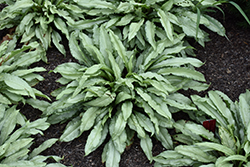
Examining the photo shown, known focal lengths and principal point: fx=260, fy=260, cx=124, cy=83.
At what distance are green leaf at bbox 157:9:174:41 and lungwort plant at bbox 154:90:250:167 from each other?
103 cm

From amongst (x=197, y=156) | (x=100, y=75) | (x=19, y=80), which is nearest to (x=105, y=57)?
(x=100, y=75)

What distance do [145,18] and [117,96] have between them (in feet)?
5.23

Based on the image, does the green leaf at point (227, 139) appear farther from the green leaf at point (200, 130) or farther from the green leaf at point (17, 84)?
the green leaf at point (17, 84)

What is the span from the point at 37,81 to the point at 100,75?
1.02 m

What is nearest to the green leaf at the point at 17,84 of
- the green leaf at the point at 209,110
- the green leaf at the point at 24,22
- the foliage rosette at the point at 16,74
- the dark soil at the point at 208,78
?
the foliage rosette at the point at 16,74

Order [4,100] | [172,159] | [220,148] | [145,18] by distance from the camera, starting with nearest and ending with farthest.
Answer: [220,148] → [172,159] → [4,100] → [145,18]

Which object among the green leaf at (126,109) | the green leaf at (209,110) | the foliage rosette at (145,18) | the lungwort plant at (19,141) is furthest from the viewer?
the foliage rosette at (145,18)

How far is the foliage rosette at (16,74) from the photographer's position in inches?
139

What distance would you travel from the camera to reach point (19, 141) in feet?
10.4

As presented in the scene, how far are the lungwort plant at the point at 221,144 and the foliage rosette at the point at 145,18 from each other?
1.24m

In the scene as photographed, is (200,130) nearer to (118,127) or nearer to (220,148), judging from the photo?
(220,148)

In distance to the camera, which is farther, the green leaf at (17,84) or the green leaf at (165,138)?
the green leaf at (17,84)

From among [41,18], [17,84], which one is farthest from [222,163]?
[41,18]

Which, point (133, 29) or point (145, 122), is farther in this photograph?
point (133, 29)
